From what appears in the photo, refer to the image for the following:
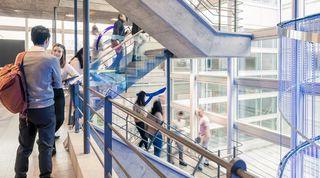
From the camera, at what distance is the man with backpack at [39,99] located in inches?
82.4

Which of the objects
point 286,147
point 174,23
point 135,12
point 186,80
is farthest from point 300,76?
point 186,80

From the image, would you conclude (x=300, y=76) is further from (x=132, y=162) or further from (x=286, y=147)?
(x=286, y=147)

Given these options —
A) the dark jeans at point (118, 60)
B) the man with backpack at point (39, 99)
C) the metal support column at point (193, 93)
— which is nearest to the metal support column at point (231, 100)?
the metal support column at point (193, 93)

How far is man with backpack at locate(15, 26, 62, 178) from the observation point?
2.09m

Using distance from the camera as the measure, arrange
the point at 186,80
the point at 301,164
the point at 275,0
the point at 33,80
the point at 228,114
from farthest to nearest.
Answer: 1. the point at 186,80
2. the point at 228,114
3. the point at 275,0
4. the point at 301,164
5. the point at 33,80

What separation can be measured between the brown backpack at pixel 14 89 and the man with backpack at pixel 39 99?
33 millimetres

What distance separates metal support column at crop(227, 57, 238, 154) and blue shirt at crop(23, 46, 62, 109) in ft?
16.0

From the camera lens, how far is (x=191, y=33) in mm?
4215

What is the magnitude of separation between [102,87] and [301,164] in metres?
3.42

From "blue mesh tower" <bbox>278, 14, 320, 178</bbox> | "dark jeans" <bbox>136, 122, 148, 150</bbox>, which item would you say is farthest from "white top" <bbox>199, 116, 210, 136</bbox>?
"blue mesh tower" <bbox>278, 14, 320, 178</bbox>

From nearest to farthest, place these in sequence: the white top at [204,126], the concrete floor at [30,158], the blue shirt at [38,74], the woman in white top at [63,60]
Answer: the blue shirt at [38,74] < the concrete floor at [30,158] < the woman in white top at [63,60] < the white top at [204,126]

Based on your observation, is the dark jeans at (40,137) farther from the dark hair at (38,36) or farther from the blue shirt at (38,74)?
the dark hair at (38,36)

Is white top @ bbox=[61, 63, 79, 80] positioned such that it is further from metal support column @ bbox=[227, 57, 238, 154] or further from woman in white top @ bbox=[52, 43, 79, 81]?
metal support column @ bbox=[227, 57, 238, 154]

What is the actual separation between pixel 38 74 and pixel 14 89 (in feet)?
0.63
